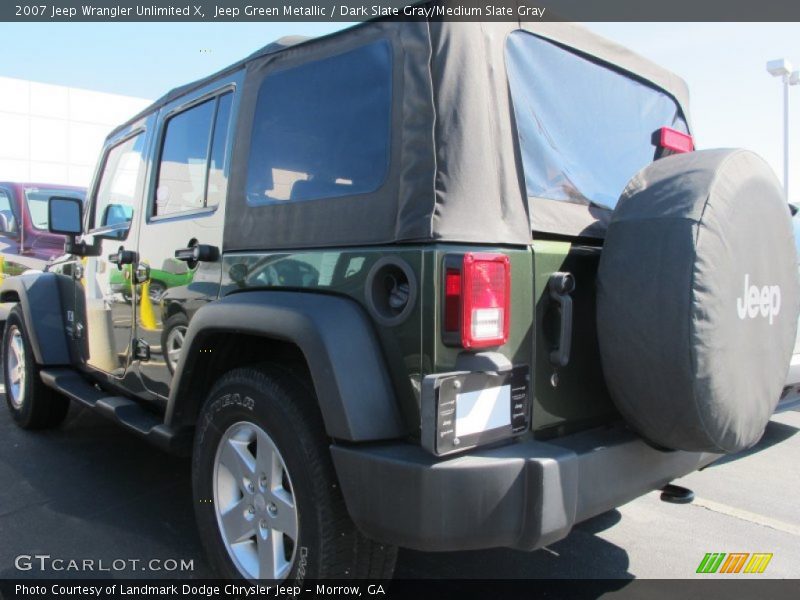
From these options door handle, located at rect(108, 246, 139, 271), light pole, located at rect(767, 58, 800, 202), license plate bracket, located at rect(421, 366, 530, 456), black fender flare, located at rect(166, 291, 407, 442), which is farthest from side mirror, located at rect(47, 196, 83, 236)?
light pole, located at rect(767, 58, 800, 202)

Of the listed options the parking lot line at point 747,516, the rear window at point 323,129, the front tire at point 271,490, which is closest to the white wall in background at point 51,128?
the rear window at point 323,129

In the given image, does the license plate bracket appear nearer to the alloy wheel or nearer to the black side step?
the alloy wheel

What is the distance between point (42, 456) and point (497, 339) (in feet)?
11.9

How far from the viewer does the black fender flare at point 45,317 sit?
14.3 feet

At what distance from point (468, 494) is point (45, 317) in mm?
3720

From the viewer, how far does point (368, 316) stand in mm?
2020

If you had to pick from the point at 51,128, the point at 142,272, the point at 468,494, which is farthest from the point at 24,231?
the point at 51,128

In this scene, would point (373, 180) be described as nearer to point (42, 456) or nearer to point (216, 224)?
point (216, 224)

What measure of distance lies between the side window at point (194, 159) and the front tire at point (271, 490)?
932mm

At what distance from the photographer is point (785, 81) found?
517 inches

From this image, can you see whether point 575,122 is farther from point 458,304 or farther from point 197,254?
point 197,254

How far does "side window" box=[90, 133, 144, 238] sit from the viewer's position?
3.68m

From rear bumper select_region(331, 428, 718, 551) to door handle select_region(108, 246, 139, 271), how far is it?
202 cm

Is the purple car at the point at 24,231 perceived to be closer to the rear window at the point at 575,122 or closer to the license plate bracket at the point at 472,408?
the rear window at the point at 575,122
